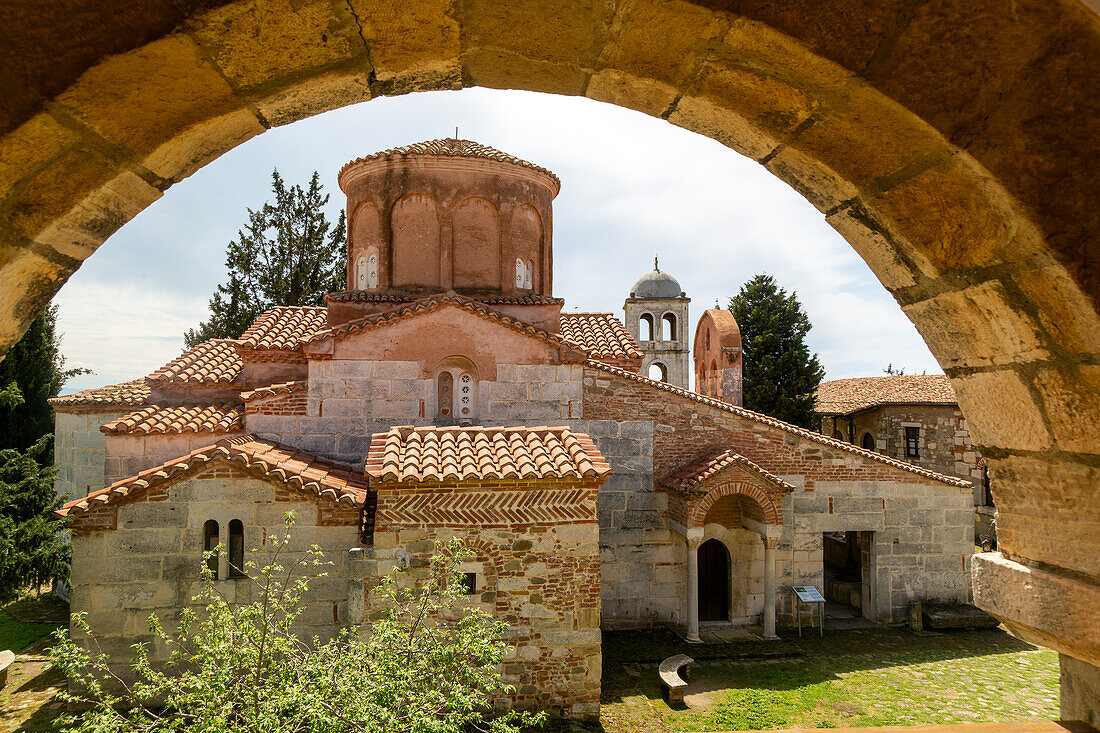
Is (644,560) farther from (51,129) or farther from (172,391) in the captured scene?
(51,129)

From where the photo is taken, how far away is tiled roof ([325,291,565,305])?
11.3 m

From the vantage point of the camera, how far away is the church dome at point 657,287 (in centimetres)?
2392

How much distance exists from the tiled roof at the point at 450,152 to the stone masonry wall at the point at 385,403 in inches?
185

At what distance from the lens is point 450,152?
12.1 metres

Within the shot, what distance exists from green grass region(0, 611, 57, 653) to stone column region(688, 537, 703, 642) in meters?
9.14

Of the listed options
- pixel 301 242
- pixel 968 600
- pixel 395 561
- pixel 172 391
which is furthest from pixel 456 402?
pixel 301 242

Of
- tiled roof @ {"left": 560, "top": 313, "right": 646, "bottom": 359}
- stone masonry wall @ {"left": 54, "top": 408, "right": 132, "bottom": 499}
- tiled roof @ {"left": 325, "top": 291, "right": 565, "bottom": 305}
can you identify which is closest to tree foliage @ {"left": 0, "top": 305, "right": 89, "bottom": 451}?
stone masonry wall @ {"left": 54, "top": 408, "right": 132, "bottom": 499}

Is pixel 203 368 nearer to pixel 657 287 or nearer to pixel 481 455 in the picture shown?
pixel 481 455

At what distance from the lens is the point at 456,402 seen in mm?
9875

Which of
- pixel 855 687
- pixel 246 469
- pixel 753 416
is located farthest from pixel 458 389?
pixel 855 687

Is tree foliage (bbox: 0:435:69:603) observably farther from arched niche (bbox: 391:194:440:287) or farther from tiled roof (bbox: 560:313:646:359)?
tiled roof (bbox: 560:313:646:359)

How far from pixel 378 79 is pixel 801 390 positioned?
19859mm

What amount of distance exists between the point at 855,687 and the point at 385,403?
735cm

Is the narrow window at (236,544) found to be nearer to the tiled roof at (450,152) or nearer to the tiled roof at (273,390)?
the tiled roof at (273,390)
